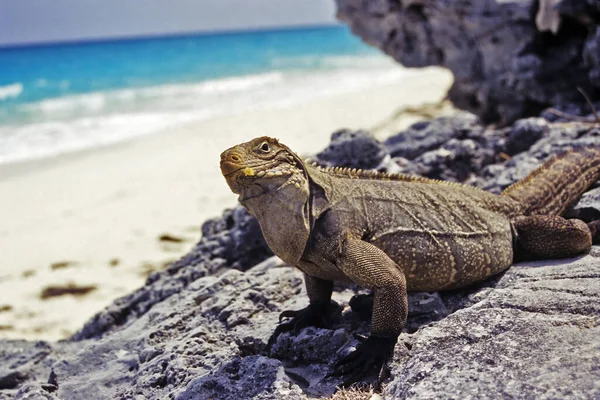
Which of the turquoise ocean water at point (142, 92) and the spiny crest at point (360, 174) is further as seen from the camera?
the turquoise ocean water at point (142, 92)

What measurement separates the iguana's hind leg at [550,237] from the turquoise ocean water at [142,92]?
1394 cm

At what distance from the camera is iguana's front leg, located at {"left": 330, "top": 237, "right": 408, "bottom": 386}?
3.28m

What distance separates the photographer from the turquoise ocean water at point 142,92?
18.5m

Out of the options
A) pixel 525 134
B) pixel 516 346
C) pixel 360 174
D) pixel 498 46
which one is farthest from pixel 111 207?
pixel 516 346

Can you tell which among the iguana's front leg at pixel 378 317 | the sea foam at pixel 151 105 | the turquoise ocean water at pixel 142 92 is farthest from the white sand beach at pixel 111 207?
the iguana's front leg at pixel 378 317

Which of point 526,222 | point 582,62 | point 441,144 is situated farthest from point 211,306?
point 582,62

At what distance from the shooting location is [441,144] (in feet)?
21.4

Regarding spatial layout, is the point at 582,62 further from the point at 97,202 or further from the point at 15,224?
the point at 15,224

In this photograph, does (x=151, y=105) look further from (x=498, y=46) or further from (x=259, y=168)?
(x=259, y=168)

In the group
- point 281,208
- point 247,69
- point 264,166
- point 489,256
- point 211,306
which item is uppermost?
point 264,166

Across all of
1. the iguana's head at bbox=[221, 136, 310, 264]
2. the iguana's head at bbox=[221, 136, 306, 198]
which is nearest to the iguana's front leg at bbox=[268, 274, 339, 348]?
the iguana's head at bbox=[221, 136, 310, 264]

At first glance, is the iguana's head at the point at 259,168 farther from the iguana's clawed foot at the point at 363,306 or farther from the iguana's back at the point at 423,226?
the iguana's clawed foot at the point at 363,306

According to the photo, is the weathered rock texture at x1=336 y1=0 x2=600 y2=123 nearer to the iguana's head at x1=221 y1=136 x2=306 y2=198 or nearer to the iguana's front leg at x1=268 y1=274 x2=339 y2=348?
the iguana's front leg at x1=268 y1=274 x2=339 y2=348

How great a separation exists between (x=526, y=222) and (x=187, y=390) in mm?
2556
